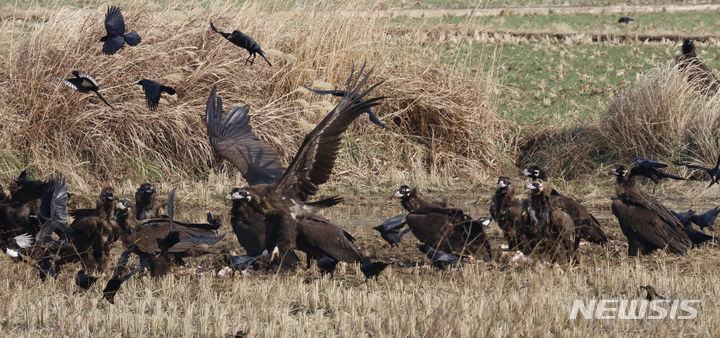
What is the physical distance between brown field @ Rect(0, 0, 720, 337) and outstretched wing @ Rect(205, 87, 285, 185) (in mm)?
824

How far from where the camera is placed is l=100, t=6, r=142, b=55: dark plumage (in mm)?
7829

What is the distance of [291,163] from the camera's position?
629cm

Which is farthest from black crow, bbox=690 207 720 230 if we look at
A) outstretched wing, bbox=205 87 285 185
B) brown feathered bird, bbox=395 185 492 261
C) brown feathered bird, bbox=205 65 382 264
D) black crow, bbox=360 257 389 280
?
outstretched wing, bbox=205 87 285 185

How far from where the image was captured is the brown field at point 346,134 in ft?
22.7

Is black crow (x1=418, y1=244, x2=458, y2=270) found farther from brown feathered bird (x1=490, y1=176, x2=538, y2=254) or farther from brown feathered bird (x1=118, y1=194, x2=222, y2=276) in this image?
brown feathered bird (x1=118, y1=194, x2=222, y2=276)

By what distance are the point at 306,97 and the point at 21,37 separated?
3.93 meters

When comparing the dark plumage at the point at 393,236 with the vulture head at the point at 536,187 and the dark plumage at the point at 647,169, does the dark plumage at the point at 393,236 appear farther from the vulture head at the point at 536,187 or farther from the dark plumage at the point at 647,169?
the dark plumage at the point at 647,169

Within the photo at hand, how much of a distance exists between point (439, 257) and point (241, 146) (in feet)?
7.47

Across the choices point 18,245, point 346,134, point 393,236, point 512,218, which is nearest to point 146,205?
point 18,245

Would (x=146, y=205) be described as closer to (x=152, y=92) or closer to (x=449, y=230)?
(x=152, y=92)

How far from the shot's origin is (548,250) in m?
7.03

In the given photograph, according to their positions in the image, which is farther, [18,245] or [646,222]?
[646,222]

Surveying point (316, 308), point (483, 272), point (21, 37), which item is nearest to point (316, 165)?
point (316, 308)

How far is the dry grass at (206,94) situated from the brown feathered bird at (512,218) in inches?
143
